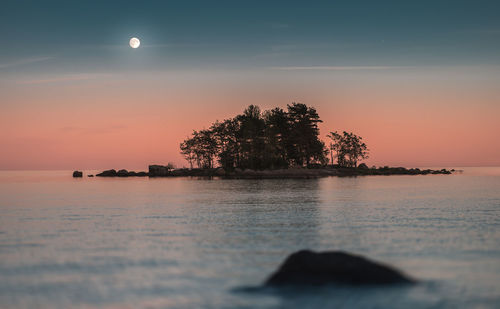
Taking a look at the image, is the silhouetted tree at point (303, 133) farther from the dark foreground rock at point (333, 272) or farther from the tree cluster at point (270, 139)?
the dark foreground rock at point (333, 272)

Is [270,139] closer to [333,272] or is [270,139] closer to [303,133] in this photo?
[303,133]

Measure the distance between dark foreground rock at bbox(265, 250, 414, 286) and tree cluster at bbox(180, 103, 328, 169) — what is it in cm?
12793

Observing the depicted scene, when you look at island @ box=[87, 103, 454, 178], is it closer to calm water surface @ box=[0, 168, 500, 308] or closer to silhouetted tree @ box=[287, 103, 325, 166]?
silhouetted tree @ box=[287, 103, 325, 166]

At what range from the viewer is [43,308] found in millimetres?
12430

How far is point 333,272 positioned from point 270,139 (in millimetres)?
128923

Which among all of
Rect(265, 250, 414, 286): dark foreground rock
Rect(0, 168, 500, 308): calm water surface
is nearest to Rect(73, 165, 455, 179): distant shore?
Rect(0, 168, 500, 308): calm water surface

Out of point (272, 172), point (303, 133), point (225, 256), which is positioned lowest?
point (225, 256)

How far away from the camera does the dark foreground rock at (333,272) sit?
1376 centimetres

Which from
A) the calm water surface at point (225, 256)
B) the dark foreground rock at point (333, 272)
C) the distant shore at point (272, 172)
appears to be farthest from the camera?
the distant shore at point (272, 172)

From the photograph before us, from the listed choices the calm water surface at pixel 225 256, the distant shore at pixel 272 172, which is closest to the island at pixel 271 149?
the distant shore at pixel 272 172

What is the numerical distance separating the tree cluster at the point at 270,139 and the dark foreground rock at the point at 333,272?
128m

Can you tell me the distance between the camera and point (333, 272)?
1397cm

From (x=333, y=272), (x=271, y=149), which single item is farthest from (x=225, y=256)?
(x=271, y=149)

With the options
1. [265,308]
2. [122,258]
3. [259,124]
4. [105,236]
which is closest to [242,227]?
[105,236]
